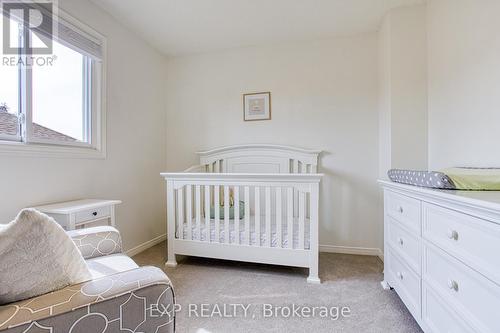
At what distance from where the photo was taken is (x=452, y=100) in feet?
5.84

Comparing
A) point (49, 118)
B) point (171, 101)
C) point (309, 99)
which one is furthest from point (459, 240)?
point (171, 101)

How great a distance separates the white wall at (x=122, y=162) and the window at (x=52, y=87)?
0.42ft

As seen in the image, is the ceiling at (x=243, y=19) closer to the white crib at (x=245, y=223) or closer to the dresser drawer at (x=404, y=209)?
the white crib at (x=245, y=223)

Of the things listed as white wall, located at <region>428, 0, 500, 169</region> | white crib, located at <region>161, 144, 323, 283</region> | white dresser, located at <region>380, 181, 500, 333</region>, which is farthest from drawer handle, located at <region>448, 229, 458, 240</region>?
white crib, located at <region>161, 144, 323, 283</region>

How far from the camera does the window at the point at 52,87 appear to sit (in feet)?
5.25

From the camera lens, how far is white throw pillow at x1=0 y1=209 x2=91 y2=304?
674mm

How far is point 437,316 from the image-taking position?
1.12m

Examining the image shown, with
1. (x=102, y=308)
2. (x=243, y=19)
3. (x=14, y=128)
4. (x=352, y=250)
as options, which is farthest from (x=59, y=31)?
(x=352, y=250)

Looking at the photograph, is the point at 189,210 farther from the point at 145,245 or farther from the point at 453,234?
the point at 453,234

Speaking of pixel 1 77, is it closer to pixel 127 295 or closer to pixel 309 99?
pixel 127 295

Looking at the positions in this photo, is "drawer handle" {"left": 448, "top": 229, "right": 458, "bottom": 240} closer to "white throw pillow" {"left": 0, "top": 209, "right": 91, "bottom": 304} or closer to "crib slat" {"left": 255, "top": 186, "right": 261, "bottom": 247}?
"crib slat" {"left": 255, "top": 186, "right": 261, "bottom": 247}

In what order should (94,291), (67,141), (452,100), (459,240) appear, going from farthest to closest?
(67,141)
(452,100)
(459,240)
(94,291)

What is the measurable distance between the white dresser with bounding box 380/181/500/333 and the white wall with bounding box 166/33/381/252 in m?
1.01

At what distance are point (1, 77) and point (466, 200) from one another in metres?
2.55
